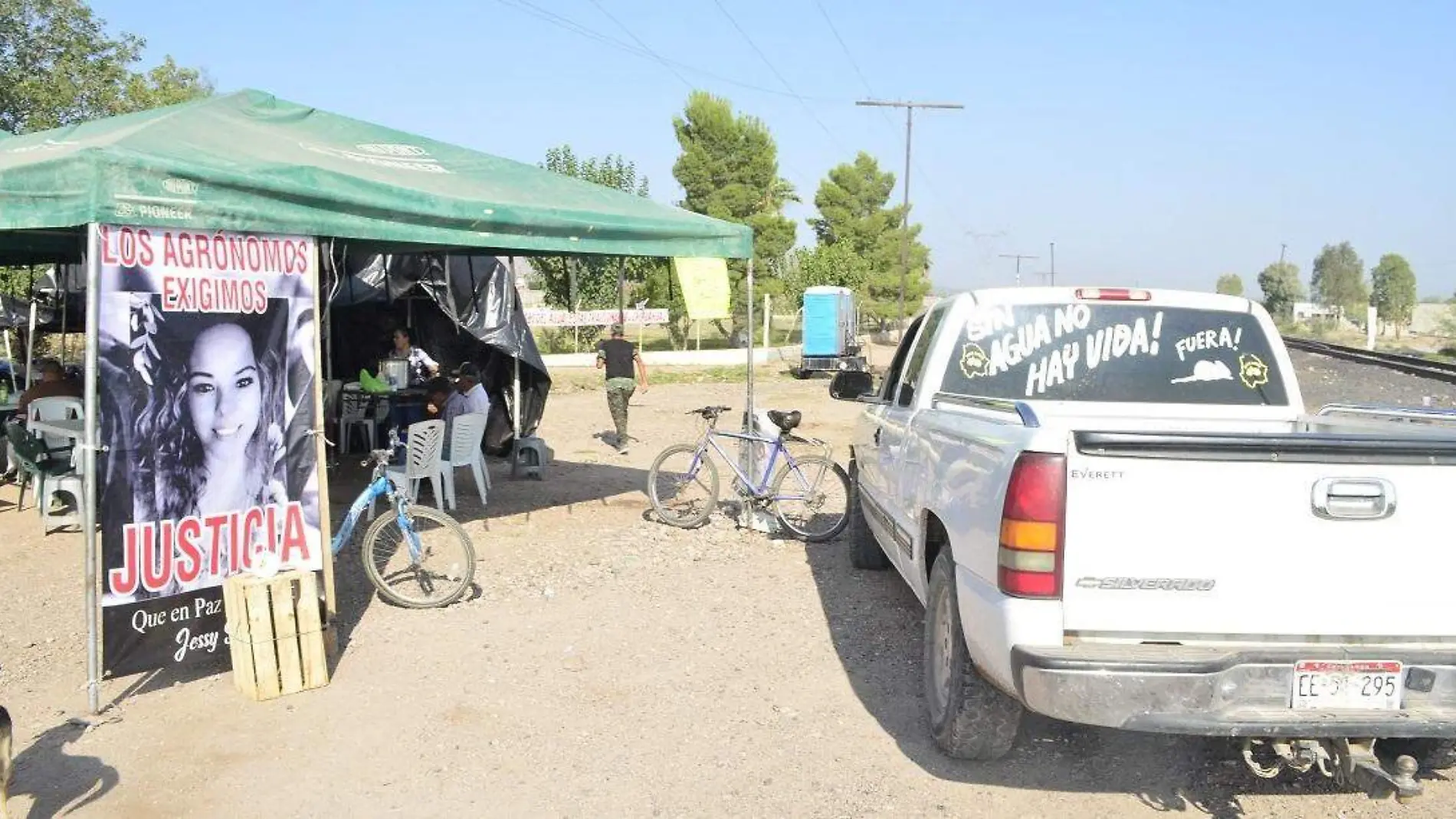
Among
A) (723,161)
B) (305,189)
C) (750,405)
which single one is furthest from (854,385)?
(723,161)

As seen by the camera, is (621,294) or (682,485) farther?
(621,294)

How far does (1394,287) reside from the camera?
351 ft

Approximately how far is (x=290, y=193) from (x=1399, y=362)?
107 ft

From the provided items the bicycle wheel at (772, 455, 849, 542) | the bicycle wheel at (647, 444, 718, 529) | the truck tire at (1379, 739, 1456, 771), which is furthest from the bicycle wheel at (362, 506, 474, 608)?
the truck tire at (1379, 739, 1456, 771)

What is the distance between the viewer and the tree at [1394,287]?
104 meters

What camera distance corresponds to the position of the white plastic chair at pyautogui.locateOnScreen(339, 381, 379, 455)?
37.6ft

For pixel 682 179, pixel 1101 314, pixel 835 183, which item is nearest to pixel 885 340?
pixel 835 183

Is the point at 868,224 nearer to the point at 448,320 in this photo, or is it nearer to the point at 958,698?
the point at 448,320

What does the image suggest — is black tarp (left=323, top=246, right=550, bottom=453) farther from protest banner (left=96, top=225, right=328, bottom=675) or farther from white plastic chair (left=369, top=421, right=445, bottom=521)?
protest banner (left=96, top=225, right=328, bottom=675)

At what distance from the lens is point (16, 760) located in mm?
4387

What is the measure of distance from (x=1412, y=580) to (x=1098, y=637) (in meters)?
0.95

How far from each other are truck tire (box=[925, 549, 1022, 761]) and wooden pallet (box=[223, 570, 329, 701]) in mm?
2956

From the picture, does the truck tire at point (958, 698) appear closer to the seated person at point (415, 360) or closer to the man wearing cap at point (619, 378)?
the seated person at point (415, 360)

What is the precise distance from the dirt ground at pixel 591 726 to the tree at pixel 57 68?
23453 mm
